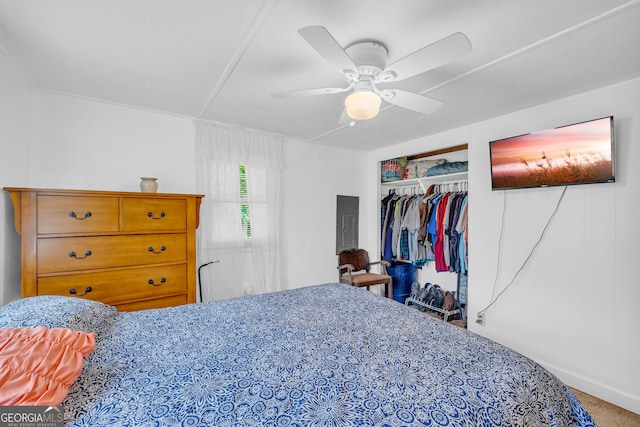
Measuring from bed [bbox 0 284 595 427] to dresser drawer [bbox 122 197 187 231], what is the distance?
0.74m

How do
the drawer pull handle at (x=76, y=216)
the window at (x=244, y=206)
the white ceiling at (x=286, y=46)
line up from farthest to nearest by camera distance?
1. the window at (x=244, y=206)
2. the drawer pull handle at (x=76, y=216)
3. the white ceiling at (x=286, y=46)

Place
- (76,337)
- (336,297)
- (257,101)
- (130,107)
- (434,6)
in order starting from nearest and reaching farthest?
(76,337), (434,6), (336,297), (257,101), (130,107)

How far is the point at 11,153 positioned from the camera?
1904 millimetres

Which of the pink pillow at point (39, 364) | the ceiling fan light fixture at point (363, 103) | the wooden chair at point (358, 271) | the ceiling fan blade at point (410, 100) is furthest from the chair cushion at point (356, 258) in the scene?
the pink pillow at point (39, 364)

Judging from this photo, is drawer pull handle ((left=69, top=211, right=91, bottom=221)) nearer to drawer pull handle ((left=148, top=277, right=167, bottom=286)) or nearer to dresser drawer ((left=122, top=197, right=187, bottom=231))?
dresser drawer ((left=122, top=197, right=187, bottom=231))

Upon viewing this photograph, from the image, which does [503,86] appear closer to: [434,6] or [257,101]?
[434,6]

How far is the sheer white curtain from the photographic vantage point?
296cm

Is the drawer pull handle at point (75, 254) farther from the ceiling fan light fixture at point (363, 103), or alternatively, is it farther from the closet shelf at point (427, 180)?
the closet shelf at point (427, 180)

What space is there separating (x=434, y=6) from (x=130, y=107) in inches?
103

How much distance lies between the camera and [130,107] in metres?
2.57

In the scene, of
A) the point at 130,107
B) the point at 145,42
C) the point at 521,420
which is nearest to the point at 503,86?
the point at 521,420

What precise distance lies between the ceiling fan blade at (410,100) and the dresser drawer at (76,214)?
6.76ft

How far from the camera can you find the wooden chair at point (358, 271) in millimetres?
3350

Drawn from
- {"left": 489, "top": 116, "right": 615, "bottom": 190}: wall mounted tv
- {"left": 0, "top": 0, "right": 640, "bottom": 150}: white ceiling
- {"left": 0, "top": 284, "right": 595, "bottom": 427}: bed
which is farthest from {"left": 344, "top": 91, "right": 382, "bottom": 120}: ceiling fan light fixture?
{"left": 489, "top": 116, "right": 615, "bottom": 190}: wall mounted tv
